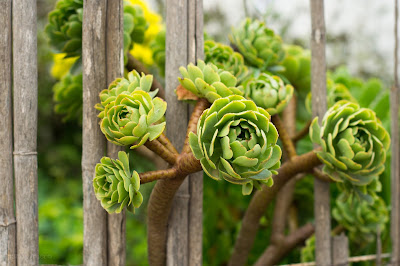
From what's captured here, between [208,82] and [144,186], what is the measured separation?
992 mm

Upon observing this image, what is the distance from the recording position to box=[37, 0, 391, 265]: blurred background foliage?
1194 millimetres

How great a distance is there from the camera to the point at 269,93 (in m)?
0.71

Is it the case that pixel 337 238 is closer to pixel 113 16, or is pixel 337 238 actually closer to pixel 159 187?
pixel 159 187

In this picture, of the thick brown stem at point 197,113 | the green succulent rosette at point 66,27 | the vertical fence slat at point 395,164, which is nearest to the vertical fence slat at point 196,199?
the thick brown stem at point 197,113

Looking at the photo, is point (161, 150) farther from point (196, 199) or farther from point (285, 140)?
point (285, 140)

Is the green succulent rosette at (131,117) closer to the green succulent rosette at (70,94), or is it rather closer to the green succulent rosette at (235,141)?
the green succulent rosette at (235,141)

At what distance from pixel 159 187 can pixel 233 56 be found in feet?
1.01

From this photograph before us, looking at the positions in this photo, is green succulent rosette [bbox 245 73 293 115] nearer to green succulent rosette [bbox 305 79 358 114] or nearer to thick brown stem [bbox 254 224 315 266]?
green succulent rosette [bbox 305 79 358 114]

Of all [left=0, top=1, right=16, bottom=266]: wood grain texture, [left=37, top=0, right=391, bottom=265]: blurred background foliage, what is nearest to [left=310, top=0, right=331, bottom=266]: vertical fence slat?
[left=37, top=0, right=391, bottom=265]: blurred background foliage

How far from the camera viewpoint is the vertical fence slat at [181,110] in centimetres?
69

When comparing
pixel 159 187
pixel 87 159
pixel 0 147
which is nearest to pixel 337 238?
pixel 159 187

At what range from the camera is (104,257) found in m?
0.66

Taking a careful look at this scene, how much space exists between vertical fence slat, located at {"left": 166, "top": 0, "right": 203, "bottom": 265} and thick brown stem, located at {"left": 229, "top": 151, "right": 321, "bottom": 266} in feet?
0.53

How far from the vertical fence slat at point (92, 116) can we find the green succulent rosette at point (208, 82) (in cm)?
15
